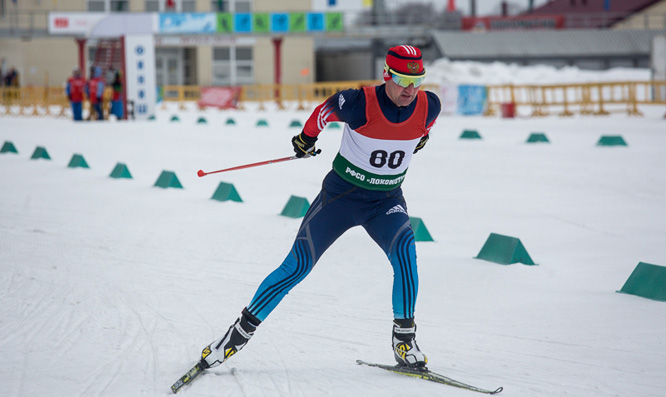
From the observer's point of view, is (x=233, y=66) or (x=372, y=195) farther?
(x=233, y=66)

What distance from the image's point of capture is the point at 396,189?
14.0 ft

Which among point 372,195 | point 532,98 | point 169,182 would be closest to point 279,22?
point 532,98

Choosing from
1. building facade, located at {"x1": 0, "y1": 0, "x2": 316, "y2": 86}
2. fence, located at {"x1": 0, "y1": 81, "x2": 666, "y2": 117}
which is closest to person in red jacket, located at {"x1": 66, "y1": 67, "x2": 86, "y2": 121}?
fence, located at {"x1": 0, "y1": 81, "x2": 666, "y2": 117}

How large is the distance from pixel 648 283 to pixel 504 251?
1377mm

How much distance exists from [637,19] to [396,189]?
149 ft

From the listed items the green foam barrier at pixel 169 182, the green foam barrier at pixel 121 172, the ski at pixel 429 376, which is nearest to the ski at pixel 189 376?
the ski at pixel 429 376

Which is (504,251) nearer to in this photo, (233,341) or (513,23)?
(233,341)

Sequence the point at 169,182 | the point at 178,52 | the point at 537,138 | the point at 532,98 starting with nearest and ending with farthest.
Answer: the point at 169,182
the point at 537,138
the point at 532,98
the point at 178,52

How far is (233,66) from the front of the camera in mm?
44906

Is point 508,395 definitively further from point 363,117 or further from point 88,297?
point 88,297

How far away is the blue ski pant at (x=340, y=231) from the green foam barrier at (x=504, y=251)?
9.30 ft

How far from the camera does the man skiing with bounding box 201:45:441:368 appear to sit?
4.04 m

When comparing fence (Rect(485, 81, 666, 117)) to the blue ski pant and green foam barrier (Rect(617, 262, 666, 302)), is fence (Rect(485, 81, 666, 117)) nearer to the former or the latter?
green foam barrier (Rect(617, 262, 666, 302))

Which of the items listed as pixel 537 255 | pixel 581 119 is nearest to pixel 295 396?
pixel 537 255
